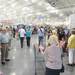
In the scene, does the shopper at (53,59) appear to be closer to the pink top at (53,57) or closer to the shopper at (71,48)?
the pink top at (53,57)

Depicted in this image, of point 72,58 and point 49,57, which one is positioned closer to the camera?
point 49,57

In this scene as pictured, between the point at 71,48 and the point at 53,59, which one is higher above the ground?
the point at 53,59

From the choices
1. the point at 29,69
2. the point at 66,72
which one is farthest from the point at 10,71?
the point at 66,72

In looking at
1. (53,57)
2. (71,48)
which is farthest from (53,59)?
(71,48)

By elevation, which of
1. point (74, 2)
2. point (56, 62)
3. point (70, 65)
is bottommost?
point (70, 65)

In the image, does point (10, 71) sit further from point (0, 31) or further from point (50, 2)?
point (50, 2)

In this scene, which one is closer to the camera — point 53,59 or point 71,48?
point 53,59

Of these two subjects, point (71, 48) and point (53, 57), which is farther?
point (71, 48)

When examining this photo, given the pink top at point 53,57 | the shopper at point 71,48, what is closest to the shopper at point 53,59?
the pink top at point 53,57

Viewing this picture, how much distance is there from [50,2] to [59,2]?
1.65 meters

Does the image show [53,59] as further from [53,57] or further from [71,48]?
[71,48]

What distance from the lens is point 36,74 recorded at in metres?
12.9

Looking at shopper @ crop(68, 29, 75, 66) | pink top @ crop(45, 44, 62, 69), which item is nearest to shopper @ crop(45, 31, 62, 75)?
pink top @ crop(45, 44, 62, 69)

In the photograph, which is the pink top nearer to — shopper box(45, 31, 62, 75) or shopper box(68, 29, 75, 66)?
shopper box(45, 31, 62, 75)
